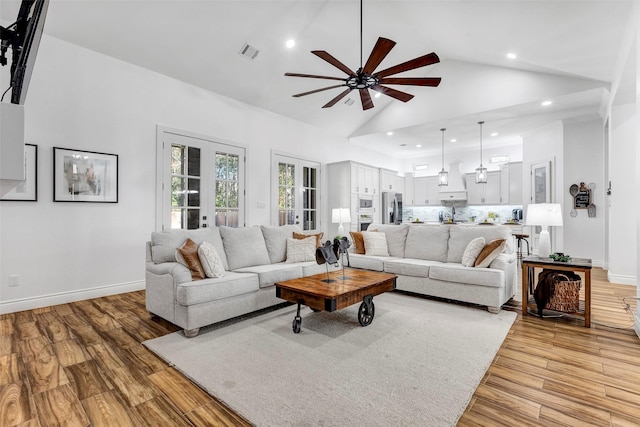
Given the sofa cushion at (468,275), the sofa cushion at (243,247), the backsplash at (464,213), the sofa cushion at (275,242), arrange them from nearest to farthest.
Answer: the sofa cushion at (468,275), the sofa cushion at (243,247), the sofa cushion at (275,242), the backsplash at (464,213)

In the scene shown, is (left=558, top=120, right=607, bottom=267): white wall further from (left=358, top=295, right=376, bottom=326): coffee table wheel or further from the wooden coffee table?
(left=358, top=295, right=376, bottom=326): coffee table wheel

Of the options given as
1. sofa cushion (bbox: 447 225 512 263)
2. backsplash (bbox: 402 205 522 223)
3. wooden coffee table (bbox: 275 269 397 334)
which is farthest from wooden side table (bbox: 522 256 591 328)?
backsplash (bbox: 402 205 522 223)

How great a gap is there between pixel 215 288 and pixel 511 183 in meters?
7.99

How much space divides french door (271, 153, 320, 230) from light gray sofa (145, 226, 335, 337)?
87.1 inches

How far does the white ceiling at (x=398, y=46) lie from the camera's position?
3.59 meters

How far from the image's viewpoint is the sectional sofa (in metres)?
2.89

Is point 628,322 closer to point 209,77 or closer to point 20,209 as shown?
point 209,77

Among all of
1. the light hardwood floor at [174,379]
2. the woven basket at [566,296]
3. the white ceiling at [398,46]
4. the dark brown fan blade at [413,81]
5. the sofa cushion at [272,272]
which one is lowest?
the light hardwood floor at [174,379]

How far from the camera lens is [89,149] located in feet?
13.1

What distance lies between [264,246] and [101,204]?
7.28 ft

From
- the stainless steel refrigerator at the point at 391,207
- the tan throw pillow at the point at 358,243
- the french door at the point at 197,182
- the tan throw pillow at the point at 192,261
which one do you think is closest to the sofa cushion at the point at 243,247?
the tan throw pillow at the point at 192,261

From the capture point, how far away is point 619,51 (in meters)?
3.85

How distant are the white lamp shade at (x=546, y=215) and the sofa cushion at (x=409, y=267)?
1221 millimetres

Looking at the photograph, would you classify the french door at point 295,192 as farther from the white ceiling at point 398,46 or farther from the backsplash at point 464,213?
the backsplash at point 464,213
